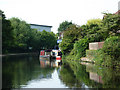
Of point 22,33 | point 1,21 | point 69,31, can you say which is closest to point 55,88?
point 69,31

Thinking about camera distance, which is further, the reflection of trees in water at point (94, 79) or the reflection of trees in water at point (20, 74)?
the reflection of trees in water at point (20, 74)

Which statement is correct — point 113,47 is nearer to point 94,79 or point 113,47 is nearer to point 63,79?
point 94,79

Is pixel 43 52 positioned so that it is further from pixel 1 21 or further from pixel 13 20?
pixel 13 20

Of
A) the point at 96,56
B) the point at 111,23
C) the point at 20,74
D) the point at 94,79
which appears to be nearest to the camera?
the point at 94,79

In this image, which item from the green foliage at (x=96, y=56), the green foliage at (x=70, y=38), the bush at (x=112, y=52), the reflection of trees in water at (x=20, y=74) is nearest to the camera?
the reflection of trees in water at (x=20, y=74)

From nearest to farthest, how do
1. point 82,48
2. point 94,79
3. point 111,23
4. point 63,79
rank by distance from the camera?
point 94,79 → point 63,79 → point 111,23 → point 82,48

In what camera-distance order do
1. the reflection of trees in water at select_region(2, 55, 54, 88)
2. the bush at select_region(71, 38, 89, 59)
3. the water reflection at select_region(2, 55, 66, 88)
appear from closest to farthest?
the water reflection at select_region(2, 55, 66, 88)
the reflection of trees in water at select_region(2, 55, 54, 88)
the bush at select_region(71, 38, 89, 59)

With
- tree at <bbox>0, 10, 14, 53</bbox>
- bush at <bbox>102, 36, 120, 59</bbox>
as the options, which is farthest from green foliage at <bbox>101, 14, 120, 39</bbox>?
tree at <bbox>0, 10, 14, 53</bbox>

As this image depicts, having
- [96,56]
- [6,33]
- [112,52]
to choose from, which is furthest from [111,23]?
[6,33]

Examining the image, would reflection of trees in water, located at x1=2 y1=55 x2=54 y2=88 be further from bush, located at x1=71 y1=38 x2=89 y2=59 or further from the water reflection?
bush, located at x1=71 y1=38 x2=89 y2=59

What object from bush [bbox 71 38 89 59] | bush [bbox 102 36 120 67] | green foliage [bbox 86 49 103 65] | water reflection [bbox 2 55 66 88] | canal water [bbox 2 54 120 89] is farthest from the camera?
bush [bbox 71 38 89 59]

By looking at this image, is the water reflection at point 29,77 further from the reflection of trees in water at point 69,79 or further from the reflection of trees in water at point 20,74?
the reflection of trees in water at point 69,79

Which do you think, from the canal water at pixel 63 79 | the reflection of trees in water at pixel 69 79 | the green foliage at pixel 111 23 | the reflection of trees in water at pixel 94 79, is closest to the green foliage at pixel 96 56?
the green foliage at pixel 111 23

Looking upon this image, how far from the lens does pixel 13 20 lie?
95375mm
